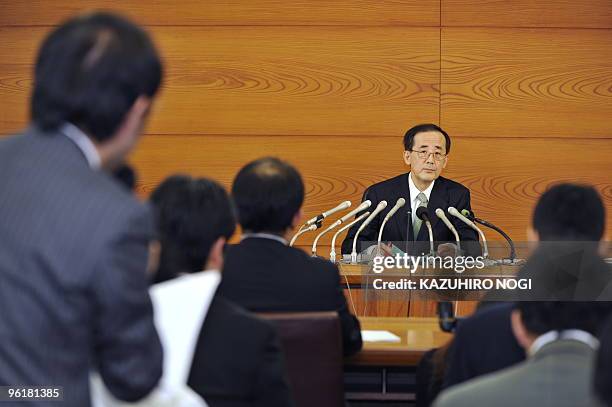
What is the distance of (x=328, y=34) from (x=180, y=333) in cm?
486

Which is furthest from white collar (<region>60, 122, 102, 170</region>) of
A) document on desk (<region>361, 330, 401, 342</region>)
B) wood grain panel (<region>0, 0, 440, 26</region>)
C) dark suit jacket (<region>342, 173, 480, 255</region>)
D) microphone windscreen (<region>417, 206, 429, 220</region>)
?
wood grain panel (<region>0, 0, 440, 26</region>)

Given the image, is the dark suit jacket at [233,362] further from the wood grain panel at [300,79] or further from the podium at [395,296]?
the wood grain panel at [300,79]

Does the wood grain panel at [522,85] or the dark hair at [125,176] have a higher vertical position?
the wood grain panel at [522,85]

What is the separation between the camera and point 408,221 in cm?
496

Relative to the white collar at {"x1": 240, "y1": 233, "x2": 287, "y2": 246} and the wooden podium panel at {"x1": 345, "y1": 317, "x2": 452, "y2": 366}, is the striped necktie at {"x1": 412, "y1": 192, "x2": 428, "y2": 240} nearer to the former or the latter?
→ the wooden podium panel at {"x1": 345, "y1": 317, "x2": 452, "y2": 366}

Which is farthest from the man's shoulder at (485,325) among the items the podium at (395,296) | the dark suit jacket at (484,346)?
the podium at (395,296)

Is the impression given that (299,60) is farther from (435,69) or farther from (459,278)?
(459,278)

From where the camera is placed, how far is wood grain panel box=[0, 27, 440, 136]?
6414 millimetres

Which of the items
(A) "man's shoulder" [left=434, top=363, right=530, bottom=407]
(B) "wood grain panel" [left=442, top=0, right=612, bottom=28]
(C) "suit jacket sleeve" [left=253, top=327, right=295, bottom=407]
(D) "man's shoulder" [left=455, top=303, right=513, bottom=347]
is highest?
(B) "wood grain panel" [left=442, top=0, right=612, bottom=28]

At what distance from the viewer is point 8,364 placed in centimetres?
130

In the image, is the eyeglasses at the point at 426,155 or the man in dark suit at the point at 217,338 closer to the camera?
the man in dark suit at the point at 217,338

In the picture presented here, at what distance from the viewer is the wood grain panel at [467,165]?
641 cm

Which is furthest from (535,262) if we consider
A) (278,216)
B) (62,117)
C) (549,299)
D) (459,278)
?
(459,278)

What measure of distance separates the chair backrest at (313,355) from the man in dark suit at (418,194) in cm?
260
